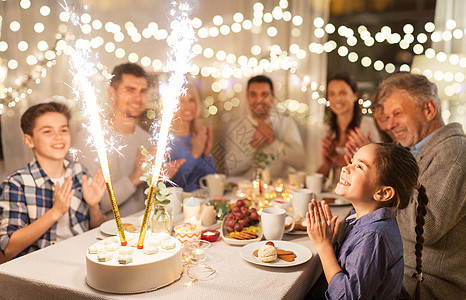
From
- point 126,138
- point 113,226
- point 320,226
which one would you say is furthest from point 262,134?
point 320,226

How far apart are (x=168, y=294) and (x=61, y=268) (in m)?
0.40

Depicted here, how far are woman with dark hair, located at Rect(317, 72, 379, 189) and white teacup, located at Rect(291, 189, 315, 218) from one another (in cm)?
122

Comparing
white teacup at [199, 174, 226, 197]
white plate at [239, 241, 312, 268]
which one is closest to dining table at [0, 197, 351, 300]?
white plate at [239, 241, 312, 268]

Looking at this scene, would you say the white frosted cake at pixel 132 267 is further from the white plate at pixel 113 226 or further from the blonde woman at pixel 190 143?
the blonde woman at pixel 190 143

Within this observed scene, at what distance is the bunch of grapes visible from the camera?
1.62m

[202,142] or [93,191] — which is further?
[202,142]

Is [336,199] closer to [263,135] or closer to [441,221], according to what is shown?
[441,221]

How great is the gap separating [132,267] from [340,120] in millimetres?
2446

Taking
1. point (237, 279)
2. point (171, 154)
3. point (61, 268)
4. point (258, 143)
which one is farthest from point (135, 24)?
point (237, 279)

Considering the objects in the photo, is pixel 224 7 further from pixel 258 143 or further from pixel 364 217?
pixel 364 217

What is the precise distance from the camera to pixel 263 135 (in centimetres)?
334

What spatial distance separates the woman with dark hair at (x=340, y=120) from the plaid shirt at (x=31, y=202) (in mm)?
1858

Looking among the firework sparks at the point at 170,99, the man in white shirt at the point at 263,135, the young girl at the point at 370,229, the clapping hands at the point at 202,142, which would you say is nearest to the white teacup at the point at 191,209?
the firework sparks at the point at 170,99

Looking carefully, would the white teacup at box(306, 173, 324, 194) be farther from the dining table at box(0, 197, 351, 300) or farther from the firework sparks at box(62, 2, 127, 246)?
the firework sparks at box(62, 2, 127, 246)
